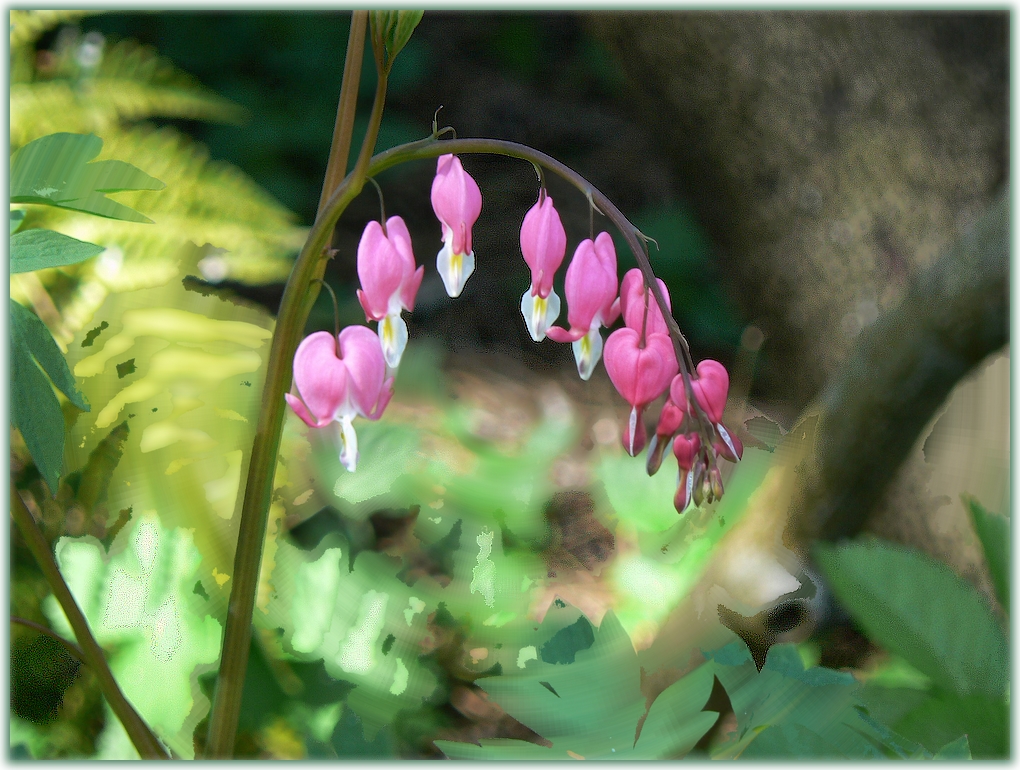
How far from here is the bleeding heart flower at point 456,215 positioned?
2.06ft

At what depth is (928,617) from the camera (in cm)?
68

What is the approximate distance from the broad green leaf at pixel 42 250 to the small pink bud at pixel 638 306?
45 cm

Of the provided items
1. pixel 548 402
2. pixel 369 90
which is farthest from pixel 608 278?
pixel 369 90

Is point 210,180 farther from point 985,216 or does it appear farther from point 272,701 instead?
point 985,216

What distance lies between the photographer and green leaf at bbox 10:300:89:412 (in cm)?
60

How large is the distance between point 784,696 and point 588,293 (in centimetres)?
45

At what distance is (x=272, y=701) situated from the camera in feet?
3.22

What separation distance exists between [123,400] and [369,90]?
34.5 inches

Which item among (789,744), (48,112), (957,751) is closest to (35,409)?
(789,744)

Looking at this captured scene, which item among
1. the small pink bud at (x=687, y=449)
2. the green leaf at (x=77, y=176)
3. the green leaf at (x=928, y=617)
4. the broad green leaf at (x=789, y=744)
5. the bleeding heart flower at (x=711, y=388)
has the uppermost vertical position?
the green leaf at (x=77, y=176)

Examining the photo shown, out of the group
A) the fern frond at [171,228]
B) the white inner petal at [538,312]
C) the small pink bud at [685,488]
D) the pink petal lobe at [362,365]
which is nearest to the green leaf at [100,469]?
the fern frond at [171,228]

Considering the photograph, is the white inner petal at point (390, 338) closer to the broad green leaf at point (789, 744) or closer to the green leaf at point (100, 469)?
the broad green leaf at point (789, 744)

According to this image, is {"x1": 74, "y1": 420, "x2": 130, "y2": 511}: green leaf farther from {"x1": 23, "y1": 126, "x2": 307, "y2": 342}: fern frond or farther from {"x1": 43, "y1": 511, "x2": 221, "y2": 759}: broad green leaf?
{"x1": 23, "y1": 126, "x2": 307, "y2": 342}: fern frond

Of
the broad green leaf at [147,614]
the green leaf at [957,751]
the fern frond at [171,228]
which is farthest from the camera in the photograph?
the fern frond at [171,228]
